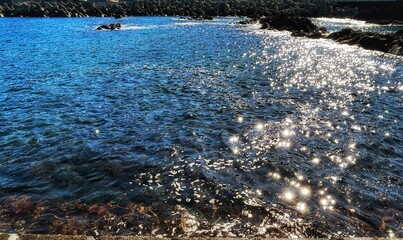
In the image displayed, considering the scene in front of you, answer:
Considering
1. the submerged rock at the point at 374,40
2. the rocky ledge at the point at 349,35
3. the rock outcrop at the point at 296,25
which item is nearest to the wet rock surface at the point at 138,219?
the rocky ledge at the point at 349,35

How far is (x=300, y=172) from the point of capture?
11086 mm

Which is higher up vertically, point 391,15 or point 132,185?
point 132,185

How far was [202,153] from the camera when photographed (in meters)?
12.4

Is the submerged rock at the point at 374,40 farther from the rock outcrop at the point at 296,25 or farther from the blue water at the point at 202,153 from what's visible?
the blue water at the point at 202,153

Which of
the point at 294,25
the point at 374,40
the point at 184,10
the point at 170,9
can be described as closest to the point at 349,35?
the point at 374,40

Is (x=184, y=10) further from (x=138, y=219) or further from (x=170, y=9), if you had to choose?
(x=138, y=219)

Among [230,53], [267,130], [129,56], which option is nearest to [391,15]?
[230,53]

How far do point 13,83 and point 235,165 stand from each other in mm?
20340

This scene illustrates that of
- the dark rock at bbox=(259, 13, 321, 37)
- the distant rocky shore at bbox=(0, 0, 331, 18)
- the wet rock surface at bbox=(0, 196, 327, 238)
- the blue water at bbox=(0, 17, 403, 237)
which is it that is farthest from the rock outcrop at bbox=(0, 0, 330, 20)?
the wet rock surface at bbox=(0, 196, 327, 238)

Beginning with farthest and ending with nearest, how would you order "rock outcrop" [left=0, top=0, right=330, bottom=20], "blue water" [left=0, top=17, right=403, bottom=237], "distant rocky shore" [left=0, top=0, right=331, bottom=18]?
"rock outcrop" [left=0, top=0, right=330, bottom=20] → "distant rocky shore" [left=0, top=0, right=331, bottom=18] → "blue water" [left=0, top=17, right=403, bottom=237]

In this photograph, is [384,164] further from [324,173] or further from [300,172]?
[300,172]

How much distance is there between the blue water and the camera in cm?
865

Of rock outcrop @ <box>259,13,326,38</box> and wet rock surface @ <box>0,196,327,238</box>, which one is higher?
wet rock surface @ <box>0,196,327,238</box>

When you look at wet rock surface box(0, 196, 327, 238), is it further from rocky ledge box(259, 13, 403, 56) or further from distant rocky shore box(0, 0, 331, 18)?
distant rocky shore box(0, 0, 331, 18)
